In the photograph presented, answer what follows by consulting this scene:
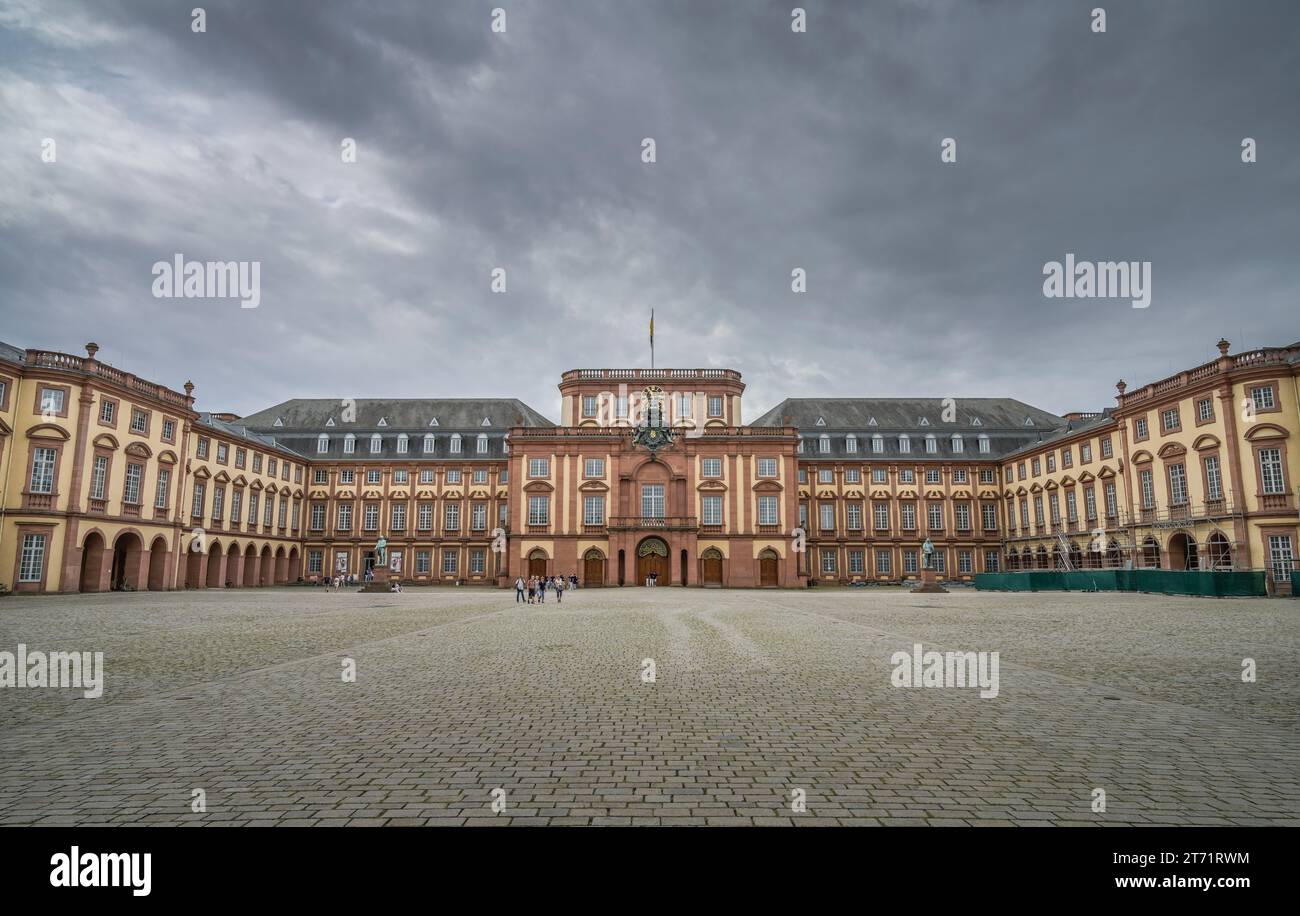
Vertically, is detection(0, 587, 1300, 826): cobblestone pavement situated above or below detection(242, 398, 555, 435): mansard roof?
below

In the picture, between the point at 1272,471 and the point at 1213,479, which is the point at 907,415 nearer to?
the point at 1213,479

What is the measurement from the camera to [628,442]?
58344 millimetres

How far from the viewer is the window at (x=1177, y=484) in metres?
40.8

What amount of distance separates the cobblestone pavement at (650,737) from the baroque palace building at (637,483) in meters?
29.3

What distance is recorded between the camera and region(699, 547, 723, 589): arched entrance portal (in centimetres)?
5722

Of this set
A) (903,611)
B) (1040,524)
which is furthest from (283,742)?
(1040,524)

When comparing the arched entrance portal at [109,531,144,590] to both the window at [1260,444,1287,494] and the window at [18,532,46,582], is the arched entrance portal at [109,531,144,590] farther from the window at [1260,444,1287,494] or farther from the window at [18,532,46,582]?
the window at [1260,444,1287,494]

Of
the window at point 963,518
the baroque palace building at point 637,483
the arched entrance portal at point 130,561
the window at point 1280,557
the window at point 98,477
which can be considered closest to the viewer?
the window at point 1280,557

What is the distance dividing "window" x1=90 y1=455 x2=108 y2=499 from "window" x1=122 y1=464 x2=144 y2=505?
1706 mm

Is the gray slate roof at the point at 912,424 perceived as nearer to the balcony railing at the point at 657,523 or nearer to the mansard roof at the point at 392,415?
the balcony railing at the point at 657,523

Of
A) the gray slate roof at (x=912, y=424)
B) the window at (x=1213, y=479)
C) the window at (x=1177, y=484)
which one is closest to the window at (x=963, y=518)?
the gray slate roof at (x=912, y=424)

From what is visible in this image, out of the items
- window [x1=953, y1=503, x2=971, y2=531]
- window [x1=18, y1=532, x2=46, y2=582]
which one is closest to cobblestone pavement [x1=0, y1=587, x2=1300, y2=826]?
window [x1=18, y1=532, x2=46, y2=582]

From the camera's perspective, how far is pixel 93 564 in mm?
39750
